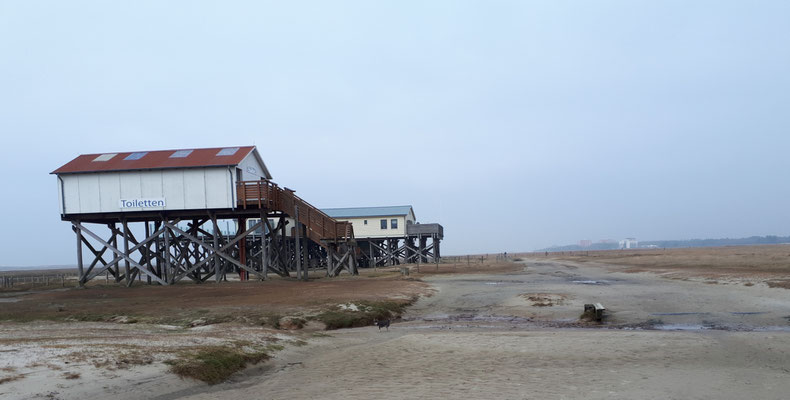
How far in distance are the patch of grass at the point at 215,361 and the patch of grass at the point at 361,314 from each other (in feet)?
20.8

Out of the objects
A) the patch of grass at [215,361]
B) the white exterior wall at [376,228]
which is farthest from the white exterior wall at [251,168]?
the white exterior wall at [376,228]

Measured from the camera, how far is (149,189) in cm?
3578

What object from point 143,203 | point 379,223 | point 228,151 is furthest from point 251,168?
point 379,223

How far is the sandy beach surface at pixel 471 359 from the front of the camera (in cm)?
917

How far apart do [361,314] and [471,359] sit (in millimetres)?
8588

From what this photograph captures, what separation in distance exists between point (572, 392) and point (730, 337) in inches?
314

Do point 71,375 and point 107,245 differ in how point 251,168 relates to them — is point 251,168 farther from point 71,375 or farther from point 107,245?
point 71,375

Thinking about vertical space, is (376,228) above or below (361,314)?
above

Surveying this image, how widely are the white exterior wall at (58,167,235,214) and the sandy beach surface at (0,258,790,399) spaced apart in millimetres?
17188

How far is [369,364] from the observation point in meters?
11.9

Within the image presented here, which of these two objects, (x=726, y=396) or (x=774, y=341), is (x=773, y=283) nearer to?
(x=774, y=341)

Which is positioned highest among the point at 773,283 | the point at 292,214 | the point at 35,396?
the point at 292,214

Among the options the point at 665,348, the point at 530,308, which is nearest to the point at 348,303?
the point at 530,308

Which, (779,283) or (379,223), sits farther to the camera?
(379,223)
